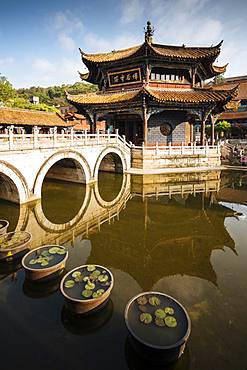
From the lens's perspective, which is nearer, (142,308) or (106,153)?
(142,308)

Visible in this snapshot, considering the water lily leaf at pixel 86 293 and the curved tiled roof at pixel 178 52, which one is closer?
the water lily leaf at pixel 86 293

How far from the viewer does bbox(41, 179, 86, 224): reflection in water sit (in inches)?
507

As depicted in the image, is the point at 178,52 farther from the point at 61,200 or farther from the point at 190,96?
the point at 61,200

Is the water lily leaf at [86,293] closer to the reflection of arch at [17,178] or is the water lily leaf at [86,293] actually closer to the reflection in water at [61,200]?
the reflection in water at [61,200]

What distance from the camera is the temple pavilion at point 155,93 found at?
Answer: 74.8ft

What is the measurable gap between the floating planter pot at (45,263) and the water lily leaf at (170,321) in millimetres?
3593

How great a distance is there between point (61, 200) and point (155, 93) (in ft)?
46.7

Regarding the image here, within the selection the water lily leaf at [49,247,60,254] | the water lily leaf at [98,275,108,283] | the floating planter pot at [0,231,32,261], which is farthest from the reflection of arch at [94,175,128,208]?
the water lily leaf at [98,275,108,283]

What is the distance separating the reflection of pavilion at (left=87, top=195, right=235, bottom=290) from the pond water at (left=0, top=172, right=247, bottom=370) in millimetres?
38

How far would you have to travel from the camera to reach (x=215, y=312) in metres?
5.78

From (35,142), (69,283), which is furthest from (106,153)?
(69,283)

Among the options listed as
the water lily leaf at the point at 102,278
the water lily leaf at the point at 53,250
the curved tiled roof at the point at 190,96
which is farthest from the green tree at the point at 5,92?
the water lily leaf at the point at 102,278

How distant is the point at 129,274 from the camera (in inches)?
293

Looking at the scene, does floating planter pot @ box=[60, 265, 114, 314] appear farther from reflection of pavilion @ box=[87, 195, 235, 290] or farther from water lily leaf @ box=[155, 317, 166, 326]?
water lily leaf @ box=[155, 317, 166, 326]
